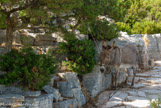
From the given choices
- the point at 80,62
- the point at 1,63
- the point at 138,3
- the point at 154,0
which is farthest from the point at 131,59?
the point at 154,0

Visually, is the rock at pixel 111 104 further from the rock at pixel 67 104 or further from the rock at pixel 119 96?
the rock at pixel 67 104

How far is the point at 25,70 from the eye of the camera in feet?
16.7

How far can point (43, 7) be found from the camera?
554cm

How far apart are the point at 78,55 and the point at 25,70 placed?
9.11ft

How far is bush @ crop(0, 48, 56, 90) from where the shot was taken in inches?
201

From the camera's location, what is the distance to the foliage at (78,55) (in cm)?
730

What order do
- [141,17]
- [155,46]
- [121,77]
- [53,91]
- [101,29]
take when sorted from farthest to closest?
[141,17] < [155,46] < [121,77] < [101,29] < [53,91]

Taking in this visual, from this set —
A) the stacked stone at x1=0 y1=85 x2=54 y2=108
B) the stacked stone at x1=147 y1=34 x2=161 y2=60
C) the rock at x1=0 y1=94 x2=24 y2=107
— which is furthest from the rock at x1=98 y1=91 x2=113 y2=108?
the stacked stone at x1=147 y1=34 x2=161 y2=60

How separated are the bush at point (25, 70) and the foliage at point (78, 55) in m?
1.75

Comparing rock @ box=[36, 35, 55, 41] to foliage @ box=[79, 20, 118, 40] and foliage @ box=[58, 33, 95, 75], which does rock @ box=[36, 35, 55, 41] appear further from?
foliage @ box=[58, 33, 95, 75]

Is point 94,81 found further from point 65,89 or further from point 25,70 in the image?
point 25,70

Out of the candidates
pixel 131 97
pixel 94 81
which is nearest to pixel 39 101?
pixel 94 81

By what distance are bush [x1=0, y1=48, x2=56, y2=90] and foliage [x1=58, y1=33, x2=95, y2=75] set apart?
5.74 ft

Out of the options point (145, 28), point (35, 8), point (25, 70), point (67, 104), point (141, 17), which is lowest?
point (67, 104)
